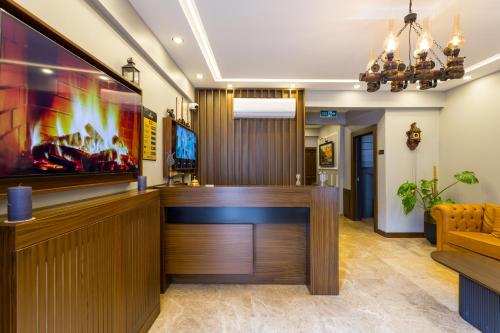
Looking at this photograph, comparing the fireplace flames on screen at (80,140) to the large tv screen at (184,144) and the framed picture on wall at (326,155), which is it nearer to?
the large tv screen at (184,144)

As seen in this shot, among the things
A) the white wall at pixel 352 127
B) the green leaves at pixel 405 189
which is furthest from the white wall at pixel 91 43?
the white wall at pixel 352 127

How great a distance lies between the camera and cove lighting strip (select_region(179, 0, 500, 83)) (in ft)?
7.55

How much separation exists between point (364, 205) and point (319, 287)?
4.52 meters

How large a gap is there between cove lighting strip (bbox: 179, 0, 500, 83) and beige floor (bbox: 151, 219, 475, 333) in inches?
109

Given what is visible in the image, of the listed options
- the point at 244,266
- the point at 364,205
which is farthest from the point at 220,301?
the point at 364,205

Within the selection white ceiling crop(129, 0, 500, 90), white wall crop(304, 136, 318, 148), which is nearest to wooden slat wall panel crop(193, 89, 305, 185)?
white ceiling crop(129, 0, 500, 90)

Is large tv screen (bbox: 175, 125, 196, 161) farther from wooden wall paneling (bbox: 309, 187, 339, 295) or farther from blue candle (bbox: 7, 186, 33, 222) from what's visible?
blue candle (bbox: 7, 186, 33, 222)

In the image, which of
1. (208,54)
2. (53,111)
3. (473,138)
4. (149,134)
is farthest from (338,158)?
(53,111)

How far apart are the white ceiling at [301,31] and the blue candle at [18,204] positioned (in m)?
1.86

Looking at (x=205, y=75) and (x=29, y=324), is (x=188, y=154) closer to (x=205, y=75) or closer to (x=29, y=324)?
(x=205, y=75)

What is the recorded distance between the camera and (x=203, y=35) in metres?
2.79

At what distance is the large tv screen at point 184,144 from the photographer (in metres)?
3.24

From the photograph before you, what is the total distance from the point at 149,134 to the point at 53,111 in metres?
1.34

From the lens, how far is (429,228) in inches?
174
